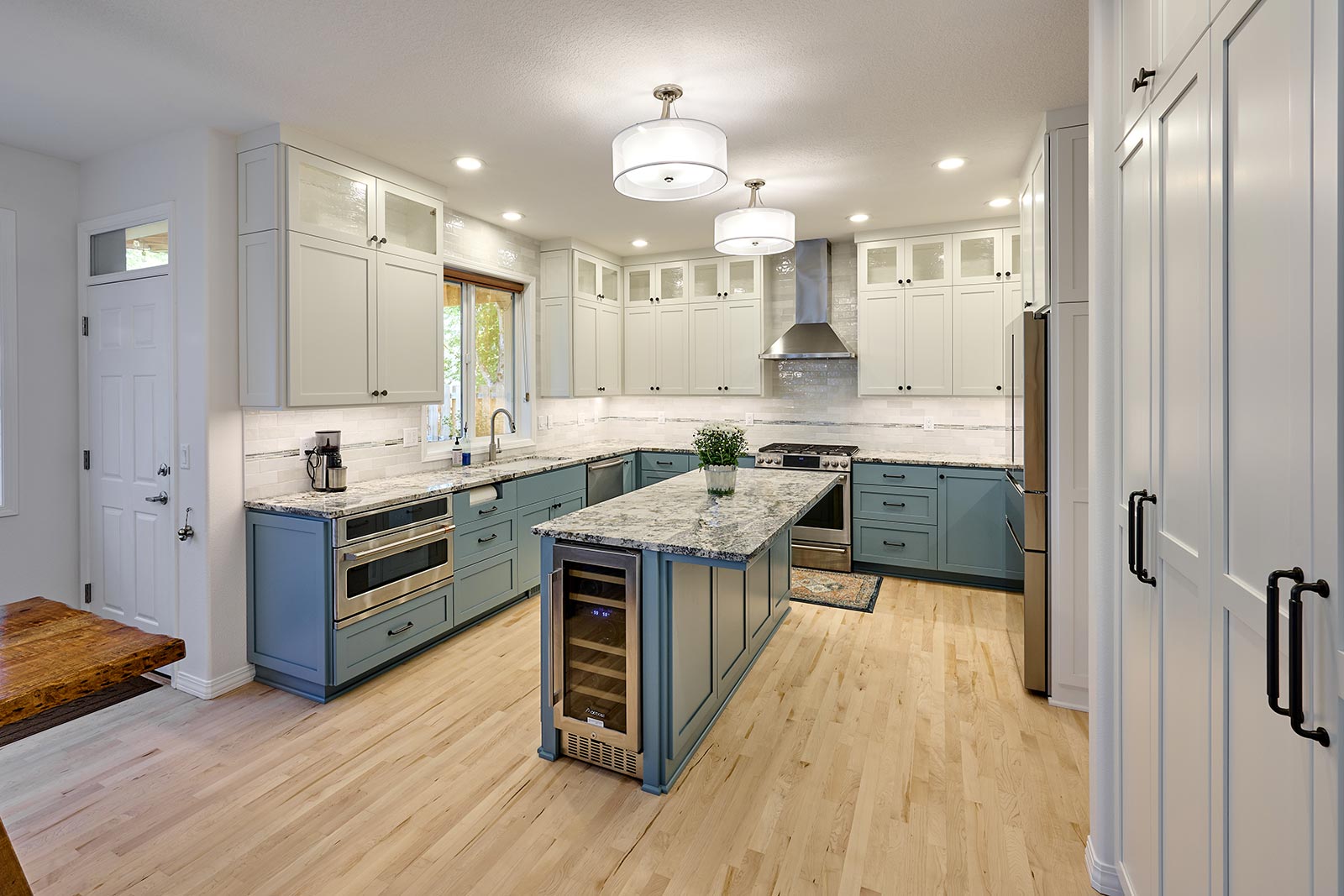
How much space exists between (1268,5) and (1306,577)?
795mm

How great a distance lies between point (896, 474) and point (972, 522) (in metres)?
0.60

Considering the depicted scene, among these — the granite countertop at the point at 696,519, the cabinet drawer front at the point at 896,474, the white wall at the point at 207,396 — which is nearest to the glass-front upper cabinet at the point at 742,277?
the cabinet drawer front at the point at 896,474

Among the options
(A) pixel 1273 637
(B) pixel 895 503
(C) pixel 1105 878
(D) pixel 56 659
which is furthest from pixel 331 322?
(B) pixel 895 503

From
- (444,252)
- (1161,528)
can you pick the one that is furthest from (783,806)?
(444,252)

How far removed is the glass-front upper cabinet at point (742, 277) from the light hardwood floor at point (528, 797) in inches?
133

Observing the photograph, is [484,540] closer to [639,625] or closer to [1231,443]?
[639,625]

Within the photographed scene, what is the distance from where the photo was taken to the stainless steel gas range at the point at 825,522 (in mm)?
5031

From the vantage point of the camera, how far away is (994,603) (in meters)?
4.36

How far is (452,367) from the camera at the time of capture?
4.76 metres

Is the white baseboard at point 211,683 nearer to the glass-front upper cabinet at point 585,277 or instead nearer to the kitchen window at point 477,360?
the kitchen window at point 477,360

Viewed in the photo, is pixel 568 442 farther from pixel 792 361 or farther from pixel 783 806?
pixel 783 806

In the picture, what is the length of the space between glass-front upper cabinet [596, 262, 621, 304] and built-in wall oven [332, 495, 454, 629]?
2774 millimetres

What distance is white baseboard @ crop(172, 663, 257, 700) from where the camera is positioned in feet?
10.2

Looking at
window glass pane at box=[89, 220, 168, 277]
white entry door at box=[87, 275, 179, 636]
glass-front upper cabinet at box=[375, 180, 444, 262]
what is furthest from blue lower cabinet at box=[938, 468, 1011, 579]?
window glass pane at box=[89, 220, 168, 277]
